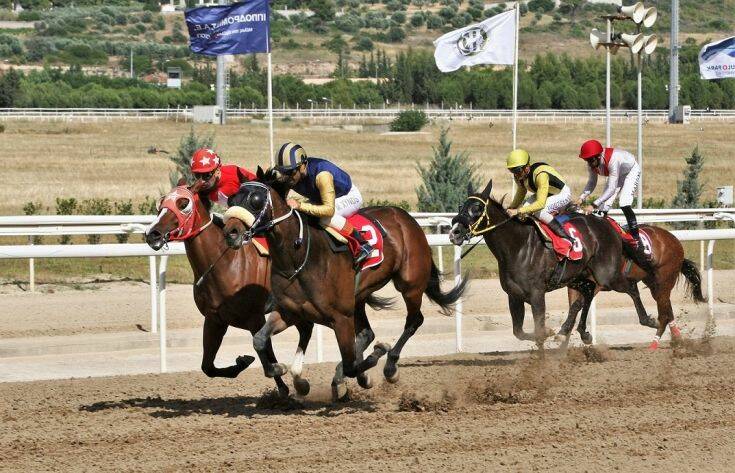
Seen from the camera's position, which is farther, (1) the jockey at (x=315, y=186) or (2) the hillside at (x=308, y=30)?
(2) the hillside at (x=308, y=30)

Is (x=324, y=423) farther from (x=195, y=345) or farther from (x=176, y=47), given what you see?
(x=176, y=47)

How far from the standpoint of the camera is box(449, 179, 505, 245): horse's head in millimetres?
9375

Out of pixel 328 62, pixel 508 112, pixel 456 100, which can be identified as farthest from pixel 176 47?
pixel 508 112

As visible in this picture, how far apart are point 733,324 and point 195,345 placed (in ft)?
19.5

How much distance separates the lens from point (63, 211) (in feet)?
70.4

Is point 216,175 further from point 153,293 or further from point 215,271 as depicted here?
point 153,293

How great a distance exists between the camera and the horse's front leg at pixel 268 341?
7664 mm

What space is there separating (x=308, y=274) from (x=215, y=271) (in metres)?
0.70

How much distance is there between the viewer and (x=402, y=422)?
7359mm

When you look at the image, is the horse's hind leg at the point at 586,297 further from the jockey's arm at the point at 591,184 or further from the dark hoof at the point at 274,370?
the dark hoof at the point at 274,370

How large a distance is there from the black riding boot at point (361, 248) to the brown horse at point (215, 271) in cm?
60

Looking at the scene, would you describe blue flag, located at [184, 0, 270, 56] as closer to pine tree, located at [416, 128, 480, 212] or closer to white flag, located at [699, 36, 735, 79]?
pine tree, located at [416, 128, 480, 212]

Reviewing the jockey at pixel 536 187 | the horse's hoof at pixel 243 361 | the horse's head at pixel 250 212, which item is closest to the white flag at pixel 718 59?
the jockey at pixel 536 187

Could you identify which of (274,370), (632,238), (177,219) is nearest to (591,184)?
(632,238)
